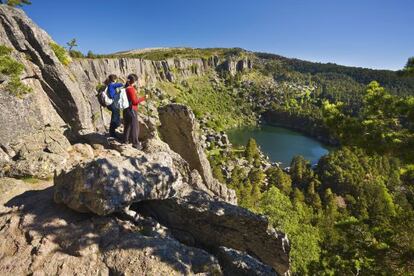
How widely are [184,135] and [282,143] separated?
119 m

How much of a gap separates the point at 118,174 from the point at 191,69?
584 ft

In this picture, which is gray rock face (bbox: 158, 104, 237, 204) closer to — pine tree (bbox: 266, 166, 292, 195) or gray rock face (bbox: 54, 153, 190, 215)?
gray rock face (bbox: 54, 153, 190, 215)

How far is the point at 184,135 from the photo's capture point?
55.8 feet

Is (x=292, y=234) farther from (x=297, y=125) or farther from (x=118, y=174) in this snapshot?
(x=297, y=125)


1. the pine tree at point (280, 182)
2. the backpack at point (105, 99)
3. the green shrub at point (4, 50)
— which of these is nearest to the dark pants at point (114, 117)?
the backpack at point (105, 99)

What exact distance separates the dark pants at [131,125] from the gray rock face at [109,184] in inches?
119

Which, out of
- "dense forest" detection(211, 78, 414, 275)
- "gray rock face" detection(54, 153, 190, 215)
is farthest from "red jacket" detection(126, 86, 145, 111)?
"dense forest" detection(211, 78, 414, 275)

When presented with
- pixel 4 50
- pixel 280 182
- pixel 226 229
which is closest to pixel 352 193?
pixel 280 182

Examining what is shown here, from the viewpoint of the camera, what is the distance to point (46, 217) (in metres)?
8.18

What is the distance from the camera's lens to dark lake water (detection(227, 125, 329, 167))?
4286 inches

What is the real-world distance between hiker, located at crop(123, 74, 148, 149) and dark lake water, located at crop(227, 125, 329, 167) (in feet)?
283

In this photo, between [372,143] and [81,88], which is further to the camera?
[81,88]

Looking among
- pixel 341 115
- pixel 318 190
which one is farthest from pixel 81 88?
pixel 318 190

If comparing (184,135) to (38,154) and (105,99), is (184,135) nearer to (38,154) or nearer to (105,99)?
(105,99)
